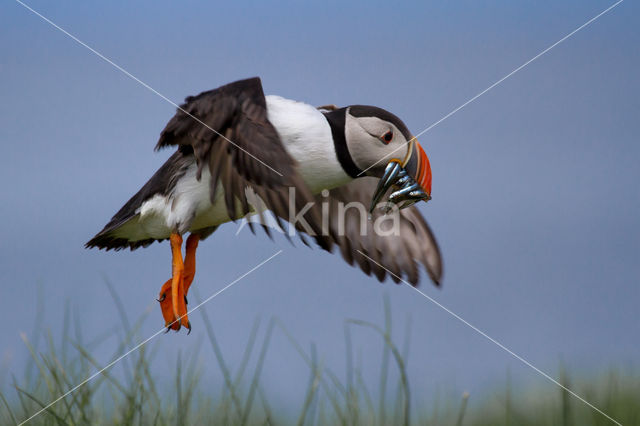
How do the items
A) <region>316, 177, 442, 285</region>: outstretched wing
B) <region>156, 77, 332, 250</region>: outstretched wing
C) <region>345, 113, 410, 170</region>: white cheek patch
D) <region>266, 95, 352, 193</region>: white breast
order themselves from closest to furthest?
<region>156, 77, 332, 250</region>: outstretched wing
<region>266, 95, 352, 193</region>: white breast
<region>345, 113, 410, 170</region>: white cheek patch
<region>316, 177, 442, 285</region>: outstretched wing

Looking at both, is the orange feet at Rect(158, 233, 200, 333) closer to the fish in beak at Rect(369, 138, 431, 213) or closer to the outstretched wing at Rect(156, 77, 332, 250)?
the outstretched wing at Rect(156, 77, 332, 250)

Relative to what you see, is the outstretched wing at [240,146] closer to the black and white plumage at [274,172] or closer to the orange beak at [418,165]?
the black and white plumage at [274,172]

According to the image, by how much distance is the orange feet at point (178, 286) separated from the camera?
319 cm

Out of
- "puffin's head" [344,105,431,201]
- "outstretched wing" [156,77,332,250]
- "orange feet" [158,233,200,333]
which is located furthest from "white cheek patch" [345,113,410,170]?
"orange feet" [158,233,200,333]

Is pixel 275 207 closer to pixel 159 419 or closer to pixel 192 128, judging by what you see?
pixel 192 128

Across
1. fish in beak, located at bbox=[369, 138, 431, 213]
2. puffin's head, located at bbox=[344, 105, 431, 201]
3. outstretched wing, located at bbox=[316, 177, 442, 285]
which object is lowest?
outstretched wing, located at bbox=[316, 177, 442, 285]

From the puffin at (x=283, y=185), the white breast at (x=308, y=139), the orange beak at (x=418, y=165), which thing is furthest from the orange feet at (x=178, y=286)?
the orange beak at (x=418, y=165)

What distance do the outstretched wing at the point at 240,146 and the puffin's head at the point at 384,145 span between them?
1.50ft

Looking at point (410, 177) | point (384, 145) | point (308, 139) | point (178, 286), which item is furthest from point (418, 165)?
point (178, 286)

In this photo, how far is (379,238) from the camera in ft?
11.9

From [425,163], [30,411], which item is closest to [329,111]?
[425,163]

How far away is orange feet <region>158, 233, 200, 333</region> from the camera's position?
126 inches

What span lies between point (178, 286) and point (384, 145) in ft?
3.66

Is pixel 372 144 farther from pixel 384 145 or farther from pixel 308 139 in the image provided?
pixel 308 139
